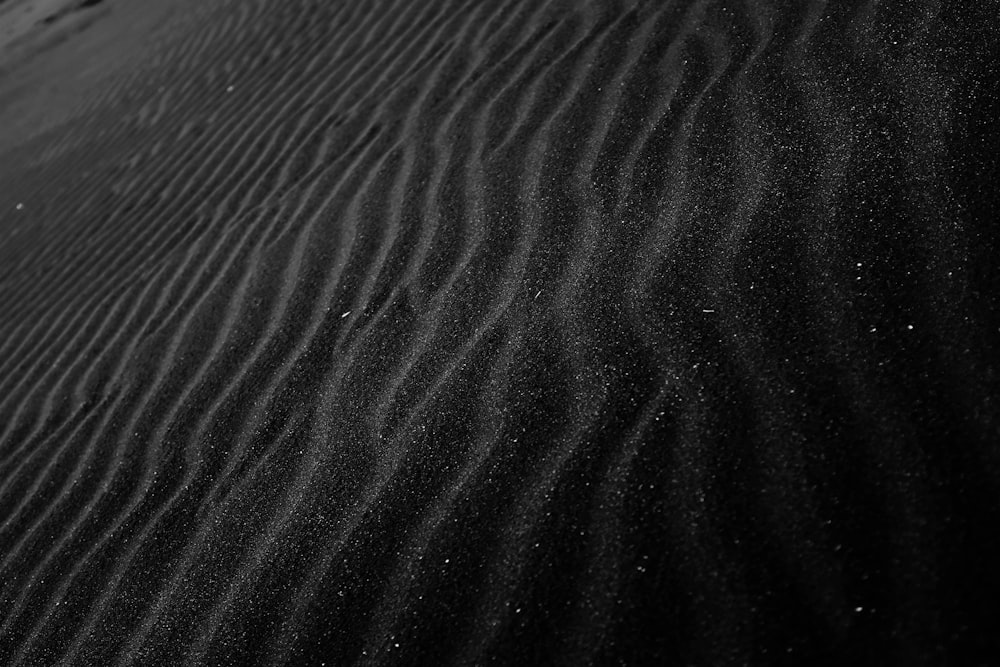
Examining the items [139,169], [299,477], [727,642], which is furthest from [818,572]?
[139,169]

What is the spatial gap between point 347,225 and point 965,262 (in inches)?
75.5

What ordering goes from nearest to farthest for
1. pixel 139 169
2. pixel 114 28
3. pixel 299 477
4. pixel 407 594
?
pixel 407 594
pixel 299 477
pixel 139 169
pixel 114 28

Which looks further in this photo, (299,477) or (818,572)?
(299,477)

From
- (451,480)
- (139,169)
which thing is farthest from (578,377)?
(139,169)

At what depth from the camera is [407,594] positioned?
1.62 meters

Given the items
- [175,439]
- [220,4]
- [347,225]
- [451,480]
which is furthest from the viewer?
[220,4]

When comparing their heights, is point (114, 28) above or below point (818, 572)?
above

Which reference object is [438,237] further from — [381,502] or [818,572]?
[818,572]

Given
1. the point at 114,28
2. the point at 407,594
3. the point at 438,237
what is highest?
the point at 114,28

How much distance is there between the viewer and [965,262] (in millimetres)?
1634

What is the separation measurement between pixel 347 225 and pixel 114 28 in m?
6.96

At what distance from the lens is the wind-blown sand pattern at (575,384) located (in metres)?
1.41

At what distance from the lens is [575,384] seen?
71.1 inches

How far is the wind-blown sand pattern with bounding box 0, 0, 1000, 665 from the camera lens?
1410 millimetres
